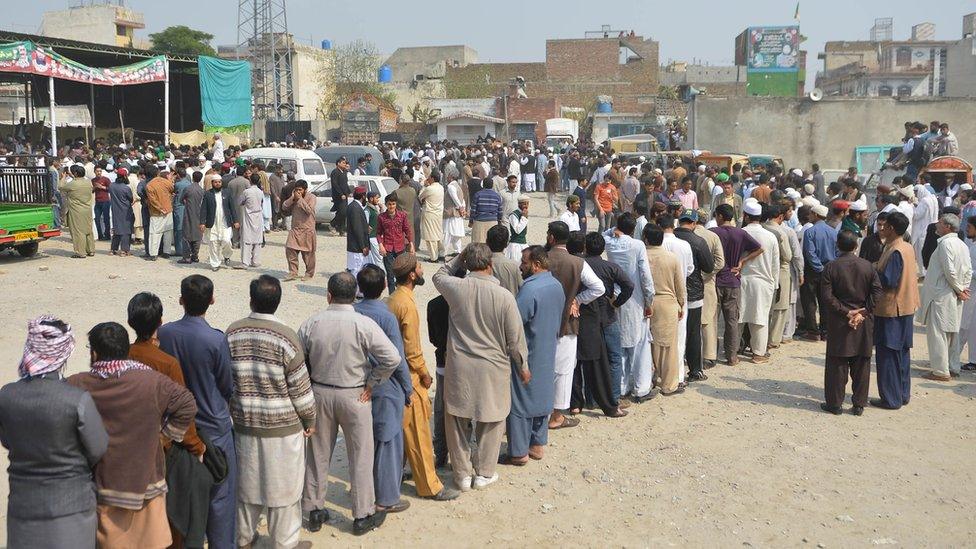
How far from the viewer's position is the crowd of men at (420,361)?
12.6 ft

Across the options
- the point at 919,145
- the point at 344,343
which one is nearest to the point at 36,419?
the point at 344,343

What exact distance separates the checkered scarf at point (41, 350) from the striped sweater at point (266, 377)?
95 centimetres

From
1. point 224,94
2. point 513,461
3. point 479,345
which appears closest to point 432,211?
point 513,461

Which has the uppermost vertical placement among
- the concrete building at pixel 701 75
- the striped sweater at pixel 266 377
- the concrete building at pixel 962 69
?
the concrete building at pixel 701 75

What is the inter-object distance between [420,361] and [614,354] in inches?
91.6

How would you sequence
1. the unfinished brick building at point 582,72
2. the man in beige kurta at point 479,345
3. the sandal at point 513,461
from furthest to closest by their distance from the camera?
the unfinished brick building at point 582,72
the sandal at point 513,461
the man in beige kurta at point 479,345

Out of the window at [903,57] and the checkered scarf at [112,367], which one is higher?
the window at [903,57]

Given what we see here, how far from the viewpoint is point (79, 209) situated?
14.0 m

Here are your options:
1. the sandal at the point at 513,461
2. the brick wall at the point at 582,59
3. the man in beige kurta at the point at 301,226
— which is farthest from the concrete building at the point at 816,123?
the brick wall at the point at 582,59

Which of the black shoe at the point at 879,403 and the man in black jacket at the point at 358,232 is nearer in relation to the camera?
the black shoe at the point at 879,403

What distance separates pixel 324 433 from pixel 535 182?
25307mm

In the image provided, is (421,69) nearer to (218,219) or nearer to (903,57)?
(903,57)

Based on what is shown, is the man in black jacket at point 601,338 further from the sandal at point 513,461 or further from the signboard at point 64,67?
the signboard at point 64,67

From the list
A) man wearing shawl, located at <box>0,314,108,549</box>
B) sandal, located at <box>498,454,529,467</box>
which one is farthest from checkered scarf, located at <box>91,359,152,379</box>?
sandal, located at <box>498,454,529,467</box>
